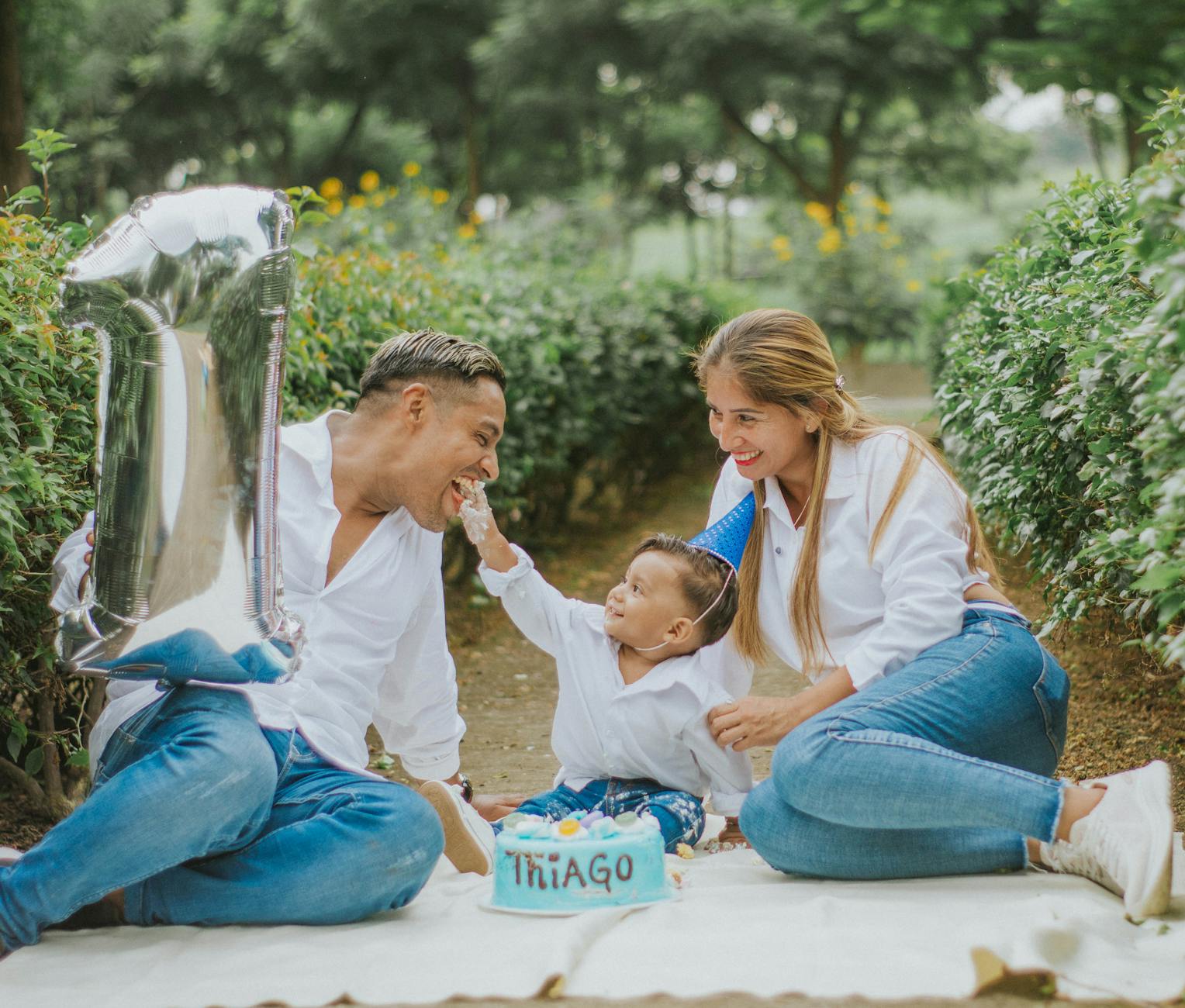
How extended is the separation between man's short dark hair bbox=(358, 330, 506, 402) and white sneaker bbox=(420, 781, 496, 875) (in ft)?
3.06

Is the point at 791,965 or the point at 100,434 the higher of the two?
the point at 100,434

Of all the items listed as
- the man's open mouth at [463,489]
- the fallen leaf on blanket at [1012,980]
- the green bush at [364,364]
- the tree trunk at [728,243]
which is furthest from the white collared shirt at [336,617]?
the tree trunk at [728,243]

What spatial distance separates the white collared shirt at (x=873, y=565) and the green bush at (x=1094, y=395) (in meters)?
0.32

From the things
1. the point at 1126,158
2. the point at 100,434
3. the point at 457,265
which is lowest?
the point at 100,434

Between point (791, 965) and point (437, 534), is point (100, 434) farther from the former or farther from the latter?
point (791, 965)

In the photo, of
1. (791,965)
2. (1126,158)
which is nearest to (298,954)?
(791,965)

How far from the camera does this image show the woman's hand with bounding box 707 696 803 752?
3.21m

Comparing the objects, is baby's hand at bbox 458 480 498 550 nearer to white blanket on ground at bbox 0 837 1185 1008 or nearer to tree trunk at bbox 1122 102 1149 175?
white blanket on ground at bbox 0 837 1185 1008

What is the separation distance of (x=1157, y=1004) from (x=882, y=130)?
21767 mm

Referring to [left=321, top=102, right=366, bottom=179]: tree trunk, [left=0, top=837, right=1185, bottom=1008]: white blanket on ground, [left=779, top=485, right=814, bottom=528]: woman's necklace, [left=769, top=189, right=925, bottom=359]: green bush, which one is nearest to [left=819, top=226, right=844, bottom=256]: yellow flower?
[left=769, top=189, right=925, bottom=359]: green bush

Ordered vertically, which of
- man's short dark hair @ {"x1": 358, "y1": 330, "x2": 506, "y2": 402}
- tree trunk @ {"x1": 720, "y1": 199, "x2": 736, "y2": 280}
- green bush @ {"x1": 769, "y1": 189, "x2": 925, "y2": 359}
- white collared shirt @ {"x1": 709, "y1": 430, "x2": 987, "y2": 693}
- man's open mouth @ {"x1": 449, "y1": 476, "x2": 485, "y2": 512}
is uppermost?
tree trunk @ {"x1": 720, "y1": 199, "x2": 736, "y2": 280}

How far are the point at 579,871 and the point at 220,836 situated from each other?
719 mm

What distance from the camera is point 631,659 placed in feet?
11.8

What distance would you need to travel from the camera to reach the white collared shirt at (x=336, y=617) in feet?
9.47
